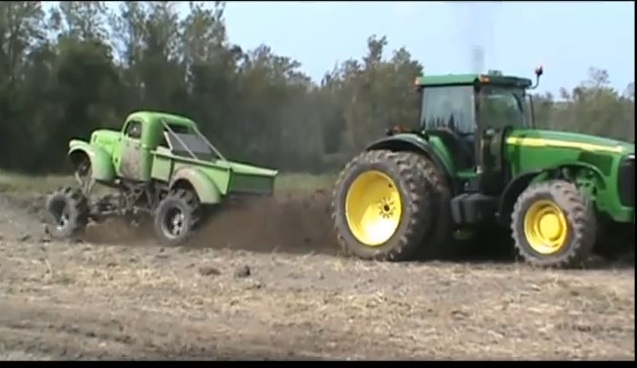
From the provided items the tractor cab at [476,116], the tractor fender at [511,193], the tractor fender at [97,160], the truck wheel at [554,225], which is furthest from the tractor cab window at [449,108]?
the tractor fender at [97,160]

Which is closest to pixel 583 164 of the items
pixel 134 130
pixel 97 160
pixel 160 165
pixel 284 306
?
pixel 284 306

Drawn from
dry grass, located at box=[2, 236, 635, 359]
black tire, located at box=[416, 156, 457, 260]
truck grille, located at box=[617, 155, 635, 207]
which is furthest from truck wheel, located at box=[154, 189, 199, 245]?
truck grille, located at box=[617, 155, 635, 207]

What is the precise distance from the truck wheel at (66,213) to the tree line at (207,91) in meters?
0.40

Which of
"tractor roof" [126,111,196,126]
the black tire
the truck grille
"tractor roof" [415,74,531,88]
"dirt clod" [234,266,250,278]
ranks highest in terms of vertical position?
"tractor roof" [415,74,531,88]

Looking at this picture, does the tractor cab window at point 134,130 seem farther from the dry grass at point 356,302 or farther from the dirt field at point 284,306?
the dry grass at point 356,302

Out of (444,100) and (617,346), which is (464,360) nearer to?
(617,346)

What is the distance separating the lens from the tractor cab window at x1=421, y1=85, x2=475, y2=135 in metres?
10.5

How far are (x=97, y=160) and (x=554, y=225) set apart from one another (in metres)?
5.53

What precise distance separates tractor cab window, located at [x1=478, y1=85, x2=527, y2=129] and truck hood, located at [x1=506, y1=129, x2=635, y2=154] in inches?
8.8

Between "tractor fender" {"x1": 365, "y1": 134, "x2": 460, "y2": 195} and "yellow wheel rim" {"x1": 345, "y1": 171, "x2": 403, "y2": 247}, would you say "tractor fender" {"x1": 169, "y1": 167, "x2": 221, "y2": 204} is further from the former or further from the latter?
"tractor fender" {"x1": 365, "y1": 134, "x2": 460, "y2": 195}

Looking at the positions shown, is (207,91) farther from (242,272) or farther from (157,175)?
(242,272)

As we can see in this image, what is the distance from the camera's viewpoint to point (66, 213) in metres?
12.1
